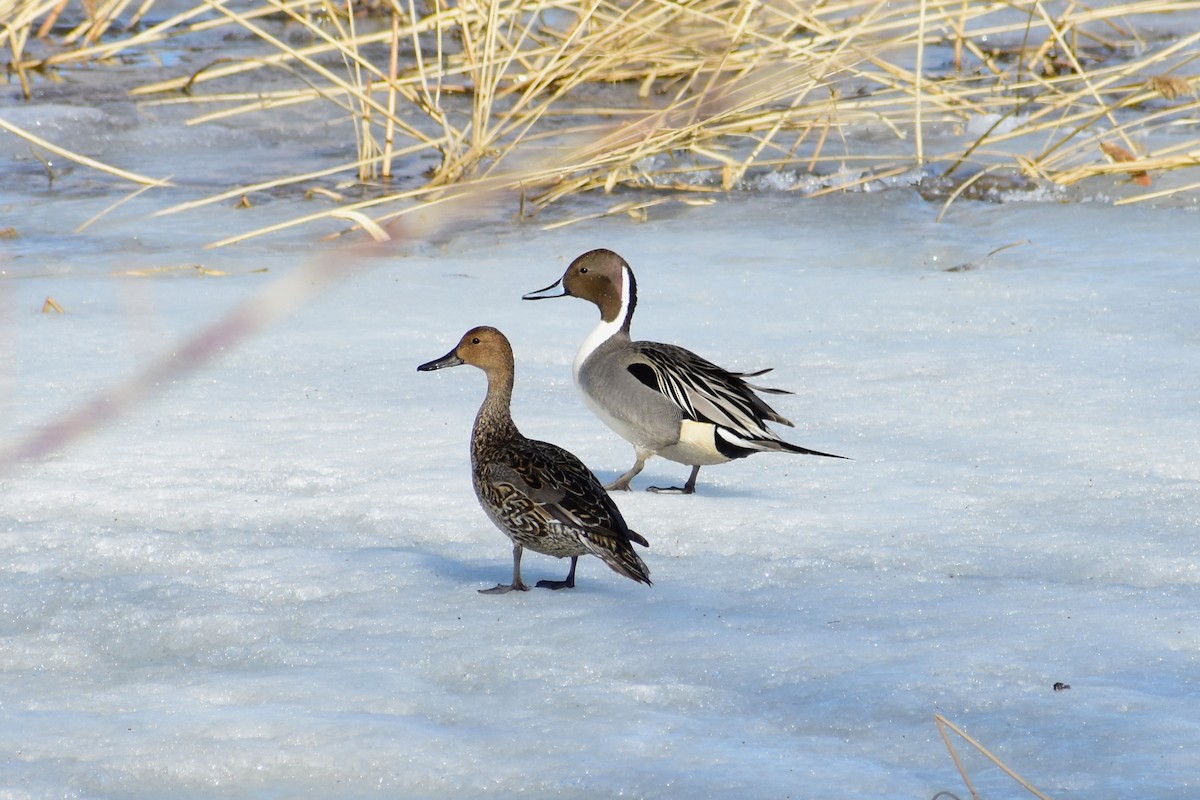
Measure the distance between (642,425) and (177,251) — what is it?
9.88 feet

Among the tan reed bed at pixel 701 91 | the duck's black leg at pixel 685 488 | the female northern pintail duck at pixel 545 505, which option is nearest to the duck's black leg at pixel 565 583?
the female northern pintail duck at pixel 545 505

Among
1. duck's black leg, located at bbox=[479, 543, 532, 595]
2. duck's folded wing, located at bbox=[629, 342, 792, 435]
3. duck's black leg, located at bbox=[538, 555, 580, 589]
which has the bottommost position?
duck's black leg, located at bbox=[538, 555, 580, 589]

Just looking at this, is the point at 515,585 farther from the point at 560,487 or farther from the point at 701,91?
the point at 701,91

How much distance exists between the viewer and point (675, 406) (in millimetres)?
3846

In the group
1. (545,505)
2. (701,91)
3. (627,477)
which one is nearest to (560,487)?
(545,505)

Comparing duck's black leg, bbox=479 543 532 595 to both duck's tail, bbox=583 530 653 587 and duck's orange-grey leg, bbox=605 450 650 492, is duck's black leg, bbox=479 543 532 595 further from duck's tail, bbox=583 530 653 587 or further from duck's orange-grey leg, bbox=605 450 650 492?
duck's orange-grey leg, bbox=605 450 650 492

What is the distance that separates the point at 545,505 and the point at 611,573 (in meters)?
0.38

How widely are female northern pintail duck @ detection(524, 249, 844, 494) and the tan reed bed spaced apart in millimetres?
1578

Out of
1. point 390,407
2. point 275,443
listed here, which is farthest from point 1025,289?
point 275,443

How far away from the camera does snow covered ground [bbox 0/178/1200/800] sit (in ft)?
7.24

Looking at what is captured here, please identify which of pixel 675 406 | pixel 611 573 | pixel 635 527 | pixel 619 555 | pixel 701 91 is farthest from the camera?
pixel 701 91

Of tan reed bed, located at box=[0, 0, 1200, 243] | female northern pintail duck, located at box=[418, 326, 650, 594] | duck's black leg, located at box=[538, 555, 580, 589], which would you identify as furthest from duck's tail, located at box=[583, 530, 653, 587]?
tan reed bed, located at box=[0, 0, 1200, 243]

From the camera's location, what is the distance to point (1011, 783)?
2066mm

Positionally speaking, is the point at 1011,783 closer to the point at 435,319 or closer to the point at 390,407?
the point at 390,407
